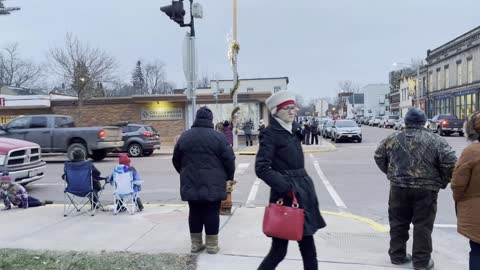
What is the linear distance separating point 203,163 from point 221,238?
1.47m

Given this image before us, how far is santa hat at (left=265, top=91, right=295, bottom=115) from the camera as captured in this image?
401 cm

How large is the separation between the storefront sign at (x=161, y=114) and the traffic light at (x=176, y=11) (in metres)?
21.8

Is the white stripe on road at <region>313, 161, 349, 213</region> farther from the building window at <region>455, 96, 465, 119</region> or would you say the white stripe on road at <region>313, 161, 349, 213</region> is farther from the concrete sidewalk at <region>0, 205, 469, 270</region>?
the building window at <region>455, 96, 465, 119</region>

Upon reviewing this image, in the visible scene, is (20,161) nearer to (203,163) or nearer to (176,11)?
(176,11)

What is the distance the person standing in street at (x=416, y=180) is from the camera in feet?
15.7

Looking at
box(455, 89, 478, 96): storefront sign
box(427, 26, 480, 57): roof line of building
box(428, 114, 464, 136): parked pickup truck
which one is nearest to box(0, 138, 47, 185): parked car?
box(428, 114, 464, 136): parked pickup truck

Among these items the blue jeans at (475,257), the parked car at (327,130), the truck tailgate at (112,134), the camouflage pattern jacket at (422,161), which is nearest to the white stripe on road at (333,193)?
the camouflage pattern jacket at (422,161)

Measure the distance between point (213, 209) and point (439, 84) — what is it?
187 ft

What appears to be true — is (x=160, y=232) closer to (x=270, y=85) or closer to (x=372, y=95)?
(x=270, y=85)

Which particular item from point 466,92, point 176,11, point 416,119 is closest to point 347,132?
point 176,11

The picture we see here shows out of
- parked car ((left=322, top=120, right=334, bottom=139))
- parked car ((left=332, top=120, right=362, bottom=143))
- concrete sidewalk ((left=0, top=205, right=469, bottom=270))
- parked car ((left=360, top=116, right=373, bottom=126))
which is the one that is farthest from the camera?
parked car ((left=360, top=116, right=373, bottom=126))

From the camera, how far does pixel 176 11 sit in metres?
8.53

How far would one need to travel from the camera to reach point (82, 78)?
110 ft

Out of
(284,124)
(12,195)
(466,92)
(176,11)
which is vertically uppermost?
(466,92)
